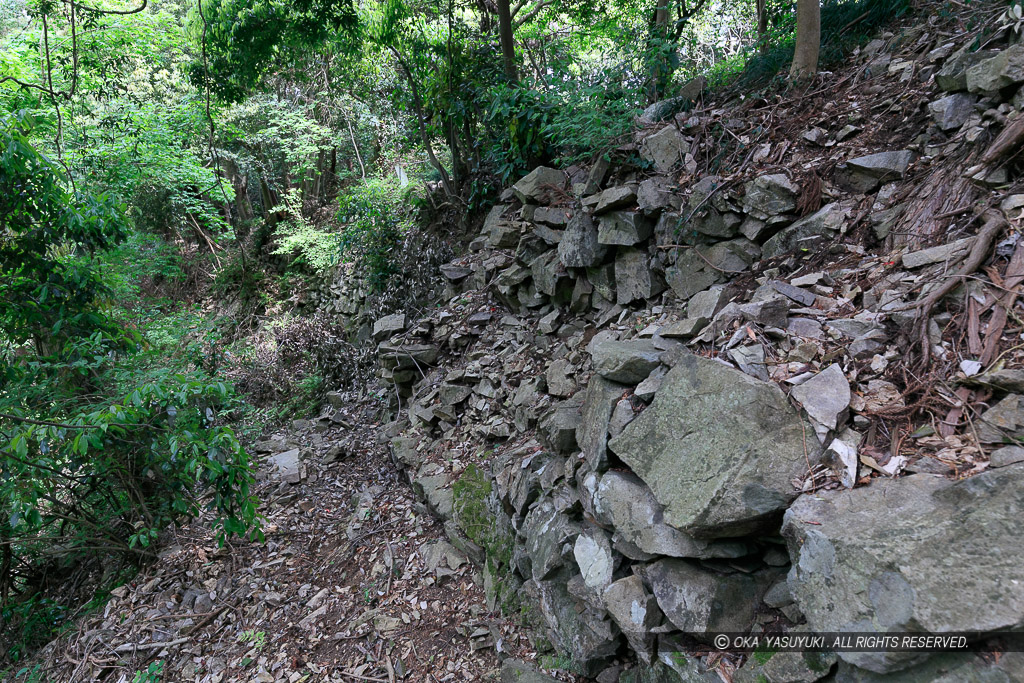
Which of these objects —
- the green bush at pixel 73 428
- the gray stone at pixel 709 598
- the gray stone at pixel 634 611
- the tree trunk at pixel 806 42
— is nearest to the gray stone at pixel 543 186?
the tree trunk at pixel 806 42

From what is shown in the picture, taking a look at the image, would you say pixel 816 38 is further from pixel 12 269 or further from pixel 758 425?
pixel 12 269

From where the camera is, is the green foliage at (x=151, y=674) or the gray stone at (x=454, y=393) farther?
the gray stone at (x=454, y=393)

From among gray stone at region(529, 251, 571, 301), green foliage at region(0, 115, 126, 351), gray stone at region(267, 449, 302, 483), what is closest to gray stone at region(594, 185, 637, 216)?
gray stone at region(529, 251, 571, 301)

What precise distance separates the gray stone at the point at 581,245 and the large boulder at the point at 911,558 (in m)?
3.10

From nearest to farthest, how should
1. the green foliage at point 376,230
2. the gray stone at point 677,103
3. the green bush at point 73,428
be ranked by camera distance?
the green bush at point 73,428 → the gray stone at point 677,103 → the green foliage at point 376,230

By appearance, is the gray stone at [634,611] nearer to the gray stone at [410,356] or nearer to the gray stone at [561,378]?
the gray stone at [561,378]

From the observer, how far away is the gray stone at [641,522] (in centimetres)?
250

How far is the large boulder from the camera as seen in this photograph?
68.4 inches

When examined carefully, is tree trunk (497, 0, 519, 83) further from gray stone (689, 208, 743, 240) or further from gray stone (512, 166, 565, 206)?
gray stone (689, 208, 743, 240)

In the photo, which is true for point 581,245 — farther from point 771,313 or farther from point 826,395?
point 826,395

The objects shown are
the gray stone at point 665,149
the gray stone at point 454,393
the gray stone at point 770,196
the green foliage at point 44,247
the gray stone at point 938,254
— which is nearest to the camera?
the gray stone at point 938,254

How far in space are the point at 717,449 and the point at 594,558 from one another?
1020 mm

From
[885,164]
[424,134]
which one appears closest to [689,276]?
[885,164]

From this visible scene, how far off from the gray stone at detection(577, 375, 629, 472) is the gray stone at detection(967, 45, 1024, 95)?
9.01 feet
